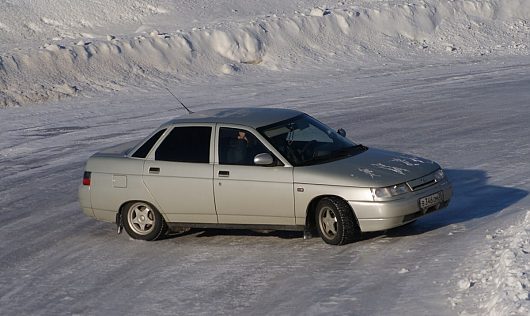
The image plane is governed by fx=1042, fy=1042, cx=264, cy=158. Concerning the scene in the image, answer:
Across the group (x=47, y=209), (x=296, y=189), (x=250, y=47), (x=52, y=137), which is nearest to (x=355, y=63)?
(x=250, y=47)

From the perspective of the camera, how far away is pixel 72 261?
11117 millimetres

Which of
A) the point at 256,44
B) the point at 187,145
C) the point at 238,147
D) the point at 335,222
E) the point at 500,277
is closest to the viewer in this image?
the point at 500,277

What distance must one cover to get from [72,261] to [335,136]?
3.25m

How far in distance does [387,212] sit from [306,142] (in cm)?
146

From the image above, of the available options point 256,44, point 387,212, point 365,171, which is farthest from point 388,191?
point 256,44

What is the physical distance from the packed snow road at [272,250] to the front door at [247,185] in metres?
0.33

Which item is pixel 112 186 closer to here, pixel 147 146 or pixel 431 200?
pixel 147 146

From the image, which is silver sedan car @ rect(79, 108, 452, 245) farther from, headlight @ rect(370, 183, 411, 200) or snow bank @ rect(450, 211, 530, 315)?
snow bank @ rect(450, 211, 530, 315)

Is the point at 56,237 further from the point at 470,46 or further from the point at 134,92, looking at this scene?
the point at 470,46

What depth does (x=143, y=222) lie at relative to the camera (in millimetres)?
11922

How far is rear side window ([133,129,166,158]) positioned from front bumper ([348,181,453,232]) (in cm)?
262

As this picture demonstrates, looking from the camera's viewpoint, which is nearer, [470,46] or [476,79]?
[476,79]

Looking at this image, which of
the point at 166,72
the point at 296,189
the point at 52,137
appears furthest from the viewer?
the point at 166,72

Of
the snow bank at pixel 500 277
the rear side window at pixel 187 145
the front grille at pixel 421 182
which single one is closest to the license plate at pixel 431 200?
the front grille at pixel 421 182
